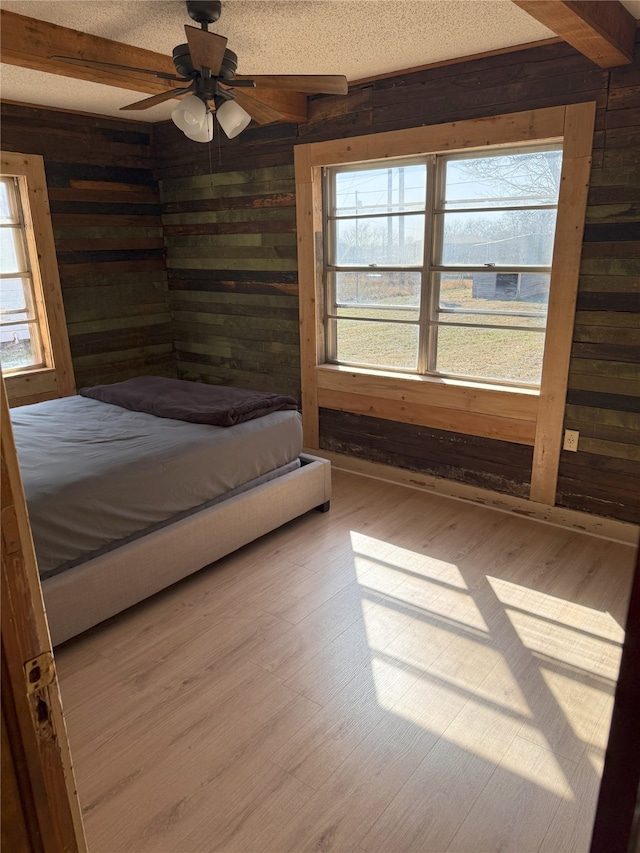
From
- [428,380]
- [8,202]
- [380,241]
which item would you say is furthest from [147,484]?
[8,202]

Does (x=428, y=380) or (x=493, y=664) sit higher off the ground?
(x=428, y=380)

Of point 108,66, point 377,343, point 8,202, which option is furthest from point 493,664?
point 8,202

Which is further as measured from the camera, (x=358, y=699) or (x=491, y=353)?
(x=491, y=353)

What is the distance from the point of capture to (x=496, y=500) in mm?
3684

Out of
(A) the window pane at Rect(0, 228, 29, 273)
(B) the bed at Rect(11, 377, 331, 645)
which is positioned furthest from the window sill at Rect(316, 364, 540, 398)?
(A) the window pane at Rect(0, 228, 29, 273)

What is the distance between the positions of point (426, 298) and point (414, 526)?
146 cm

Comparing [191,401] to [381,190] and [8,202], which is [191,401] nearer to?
[381,190]

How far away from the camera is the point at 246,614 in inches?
105

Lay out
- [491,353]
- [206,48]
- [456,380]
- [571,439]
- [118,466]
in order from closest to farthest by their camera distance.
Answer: [206,48] < [118,466] < [571,439] < [491,353] < [456,380]

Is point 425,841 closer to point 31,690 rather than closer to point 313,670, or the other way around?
point 313,670

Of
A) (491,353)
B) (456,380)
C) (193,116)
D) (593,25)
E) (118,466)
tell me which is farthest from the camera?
(456,380)

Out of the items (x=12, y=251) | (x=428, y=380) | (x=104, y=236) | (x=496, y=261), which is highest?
(x=104, y=236)

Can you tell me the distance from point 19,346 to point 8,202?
1.03m

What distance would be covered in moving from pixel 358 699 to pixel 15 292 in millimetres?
3781
